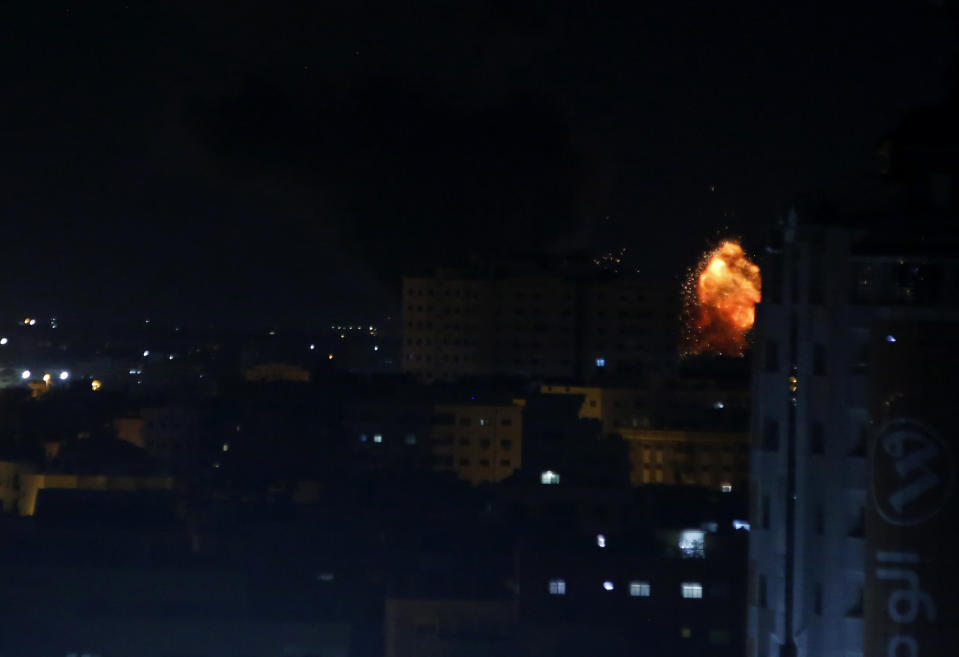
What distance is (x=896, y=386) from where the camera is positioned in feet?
6.37

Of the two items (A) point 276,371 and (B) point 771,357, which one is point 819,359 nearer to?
(B) point 771,357

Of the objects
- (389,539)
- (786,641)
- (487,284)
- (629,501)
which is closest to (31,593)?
(389,539)

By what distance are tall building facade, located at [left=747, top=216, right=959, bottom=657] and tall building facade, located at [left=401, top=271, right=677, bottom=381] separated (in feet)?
60.2

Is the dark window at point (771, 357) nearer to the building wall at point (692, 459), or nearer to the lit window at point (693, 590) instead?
the lit window at point (693, 590)

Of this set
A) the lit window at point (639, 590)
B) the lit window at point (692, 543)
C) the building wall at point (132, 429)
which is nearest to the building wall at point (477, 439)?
the building wall at point (132, 429)

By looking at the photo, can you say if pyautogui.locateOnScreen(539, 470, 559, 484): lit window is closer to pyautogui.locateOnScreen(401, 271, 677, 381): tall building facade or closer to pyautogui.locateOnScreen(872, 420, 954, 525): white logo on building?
pyautogui.locateOnScreen(872, 420, 954, 525): white logo on building

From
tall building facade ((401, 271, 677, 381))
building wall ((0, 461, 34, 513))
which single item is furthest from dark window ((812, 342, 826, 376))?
tall building facade ((401, 271, 677, 381))

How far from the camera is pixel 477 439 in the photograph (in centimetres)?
1421

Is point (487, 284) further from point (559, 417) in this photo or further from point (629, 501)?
point (629, 501)

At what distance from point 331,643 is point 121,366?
2313 cm

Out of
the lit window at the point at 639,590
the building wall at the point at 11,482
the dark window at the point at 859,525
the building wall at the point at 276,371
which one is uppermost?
the building wall at the point at 276,371

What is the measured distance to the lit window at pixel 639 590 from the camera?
703 centimetres

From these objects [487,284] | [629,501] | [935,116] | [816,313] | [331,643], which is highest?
[487,284]

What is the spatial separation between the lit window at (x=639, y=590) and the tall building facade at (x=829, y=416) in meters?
4.92
